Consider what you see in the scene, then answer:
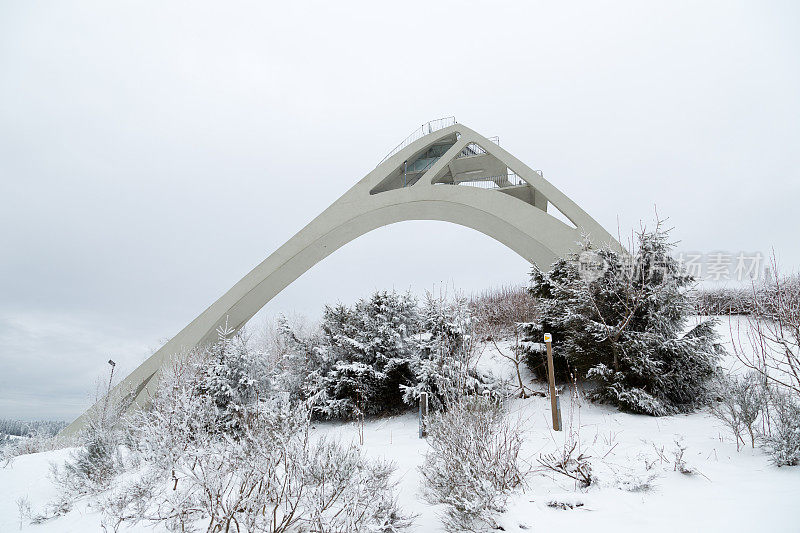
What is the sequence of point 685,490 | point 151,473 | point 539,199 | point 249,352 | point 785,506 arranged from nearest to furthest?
point 785,506, point 685,490, point 151,473, point 249,352, point 539,199

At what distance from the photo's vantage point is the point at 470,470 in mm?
3488

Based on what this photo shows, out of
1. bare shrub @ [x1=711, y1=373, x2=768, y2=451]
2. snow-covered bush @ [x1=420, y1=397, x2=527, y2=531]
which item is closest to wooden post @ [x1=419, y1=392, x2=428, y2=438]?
snow-covered bush @ [x1=420, y1=397, x2=527, y2=531]

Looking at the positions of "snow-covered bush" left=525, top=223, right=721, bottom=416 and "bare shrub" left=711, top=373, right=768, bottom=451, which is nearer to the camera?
"bare shrub" left=711, top=373, right=768, bottom=451

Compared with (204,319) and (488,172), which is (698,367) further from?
(204,319)

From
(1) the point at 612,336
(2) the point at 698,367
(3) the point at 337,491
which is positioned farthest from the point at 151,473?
(2) the point at 698,367

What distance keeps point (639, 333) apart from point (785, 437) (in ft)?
9.37

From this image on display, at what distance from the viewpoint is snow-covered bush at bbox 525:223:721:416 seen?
656cm

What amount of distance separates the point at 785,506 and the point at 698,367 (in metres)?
4.12

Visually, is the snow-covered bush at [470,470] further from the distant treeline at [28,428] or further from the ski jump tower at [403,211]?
the distant treeline at [28,428]

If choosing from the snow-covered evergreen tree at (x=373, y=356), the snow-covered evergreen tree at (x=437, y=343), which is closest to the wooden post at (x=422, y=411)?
the snow-covered evergreen tree at (x=437, y=343)

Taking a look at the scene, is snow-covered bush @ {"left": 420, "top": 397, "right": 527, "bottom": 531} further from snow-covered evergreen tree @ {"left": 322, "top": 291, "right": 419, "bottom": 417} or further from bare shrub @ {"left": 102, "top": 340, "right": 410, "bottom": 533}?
snow-covered evergreen tree @ {"left": 322, "top": 291, "right": 419, "bottom": 417}

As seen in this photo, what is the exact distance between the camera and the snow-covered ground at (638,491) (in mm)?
3035

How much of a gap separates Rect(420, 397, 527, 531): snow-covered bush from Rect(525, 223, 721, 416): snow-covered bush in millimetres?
3498

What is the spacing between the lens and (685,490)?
3539 mm
